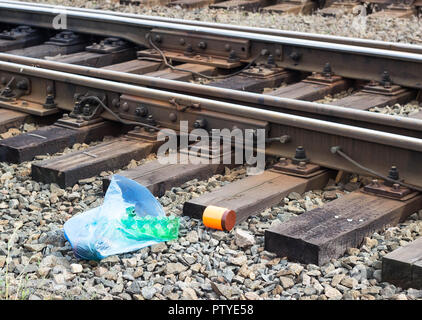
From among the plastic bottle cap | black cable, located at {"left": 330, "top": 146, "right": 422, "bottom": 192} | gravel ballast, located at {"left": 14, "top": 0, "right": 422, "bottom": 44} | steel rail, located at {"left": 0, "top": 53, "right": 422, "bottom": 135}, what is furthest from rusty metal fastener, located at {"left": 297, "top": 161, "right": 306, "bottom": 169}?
gravel ballast, located at {"left": 14, "top": 0, "right": 422, "bottom": 44}

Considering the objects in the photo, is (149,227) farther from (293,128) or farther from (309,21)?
(309,21)

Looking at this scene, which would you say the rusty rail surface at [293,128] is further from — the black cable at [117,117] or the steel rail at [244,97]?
the steel rail at [244,97]

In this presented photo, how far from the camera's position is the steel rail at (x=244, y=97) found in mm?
5000

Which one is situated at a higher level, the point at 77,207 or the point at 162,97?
the point at 162,97

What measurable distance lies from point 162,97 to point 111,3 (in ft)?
19.0

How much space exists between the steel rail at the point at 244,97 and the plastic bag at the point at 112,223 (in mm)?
1265

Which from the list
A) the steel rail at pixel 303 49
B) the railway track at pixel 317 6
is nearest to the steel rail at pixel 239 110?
the steel rail at pixel 303 49

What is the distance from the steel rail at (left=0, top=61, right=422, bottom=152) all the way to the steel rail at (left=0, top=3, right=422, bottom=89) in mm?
1544

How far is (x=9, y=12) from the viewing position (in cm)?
945

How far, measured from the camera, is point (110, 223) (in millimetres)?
4266

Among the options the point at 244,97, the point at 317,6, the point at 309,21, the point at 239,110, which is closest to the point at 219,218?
the point at 239,110
